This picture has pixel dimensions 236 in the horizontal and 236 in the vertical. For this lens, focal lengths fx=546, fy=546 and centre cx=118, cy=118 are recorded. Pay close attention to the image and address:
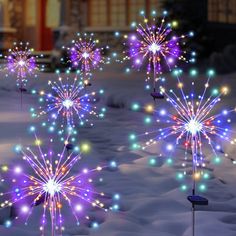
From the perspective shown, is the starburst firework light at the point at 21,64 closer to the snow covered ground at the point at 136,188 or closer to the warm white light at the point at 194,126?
the snow covered ground at the point at 136,188

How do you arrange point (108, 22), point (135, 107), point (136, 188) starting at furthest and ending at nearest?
point (108, 22) < point (135, 107) < point (136, 188)

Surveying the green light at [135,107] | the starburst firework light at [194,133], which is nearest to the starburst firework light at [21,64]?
the green light at [135,107]

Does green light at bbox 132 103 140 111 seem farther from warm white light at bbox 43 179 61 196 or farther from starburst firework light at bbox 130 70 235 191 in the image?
warm white light at bbox 43 179 61 196

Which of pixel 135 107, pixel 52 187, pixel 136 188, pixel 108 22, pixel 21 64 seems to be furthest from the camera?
pixel 108 22

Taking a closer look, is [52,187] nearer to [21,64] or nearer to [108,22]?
[21,64]

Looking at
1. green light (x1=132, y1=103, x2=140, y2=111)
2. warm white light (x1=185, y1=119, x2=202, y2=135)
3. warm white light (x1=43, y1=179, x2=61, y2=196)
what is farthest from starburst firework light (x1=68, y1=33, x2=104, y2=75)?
warm white light (x1=43, y1=179, x2=61, y2=196)

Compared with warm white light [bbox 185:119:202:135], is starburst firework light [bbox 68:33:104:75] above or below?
above

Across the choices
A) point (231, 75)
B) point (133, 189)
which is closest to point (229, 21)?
point (231, 75)

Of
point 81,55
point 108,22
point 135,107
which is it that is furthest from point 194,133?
point 108,22

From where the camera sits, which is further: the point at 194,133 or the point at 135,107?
the point at 135,107
